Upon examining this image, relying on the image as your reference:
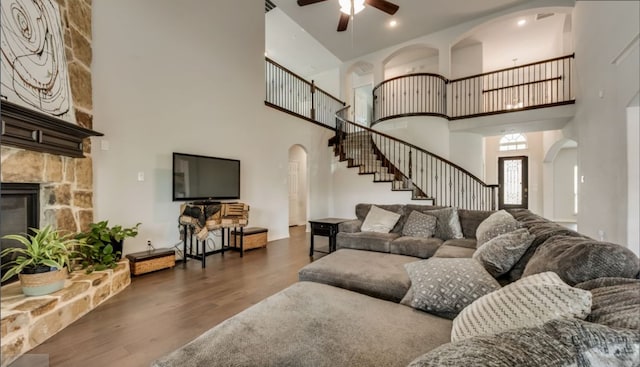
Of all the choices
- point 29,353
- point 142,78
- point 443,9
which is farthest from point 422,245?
point 443,9

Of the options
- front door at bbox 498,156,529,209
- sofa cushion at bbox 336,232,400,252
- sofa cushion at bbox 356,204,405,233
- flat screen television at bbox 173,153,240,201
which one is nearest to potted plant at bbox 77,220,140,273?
flat screen television at bbox 173,153,240,201

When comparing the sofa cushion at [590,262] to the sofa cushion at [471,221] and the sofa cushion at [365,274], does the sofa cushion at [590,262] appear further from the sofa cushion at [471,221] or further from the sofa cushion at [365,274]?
the sofa cushion at [471,221]

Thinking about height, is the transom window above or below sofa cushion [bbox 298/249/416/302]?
above

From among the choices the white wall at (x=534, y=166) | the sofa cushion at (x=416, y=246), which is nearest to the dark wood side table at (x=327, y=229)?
the sofa cushion at (x=416, y=246)

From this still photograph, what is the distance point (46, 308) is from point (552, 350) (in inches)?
109

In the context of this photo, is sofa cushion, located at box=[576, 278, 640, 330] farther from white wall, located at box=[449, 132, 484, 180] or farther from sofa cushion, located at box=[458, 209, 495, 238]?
white wall, located at box=[449, 132, 484, 180]

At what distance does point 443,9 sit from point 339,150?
3729 millimetres

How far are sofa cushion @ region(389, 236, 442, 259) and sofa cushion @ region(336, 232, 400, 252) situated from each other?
0.10m

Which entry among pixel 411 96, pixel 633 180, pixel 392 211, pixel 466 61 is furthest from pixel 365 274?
pixel 466 61

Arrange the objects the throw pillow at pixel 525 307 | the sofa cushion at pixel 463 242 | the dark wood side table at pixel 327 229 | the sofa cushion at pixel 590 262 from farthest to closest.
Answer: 1. the dark wood side table at pixel 327 229
2. the sofa cushion at pixel 463 242
3. the sofa cushion at pixel 590 262
4. the throw pillow at pixel 525 307

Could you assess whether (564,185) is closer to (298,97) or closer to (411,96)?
(411,96)

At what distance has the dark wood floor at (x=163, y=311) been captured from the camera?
5.61 ft

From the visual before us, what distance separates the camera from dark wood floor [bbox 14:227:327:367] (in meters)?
1.71

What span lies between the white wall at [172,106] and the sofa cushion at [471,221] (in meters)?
3.48
